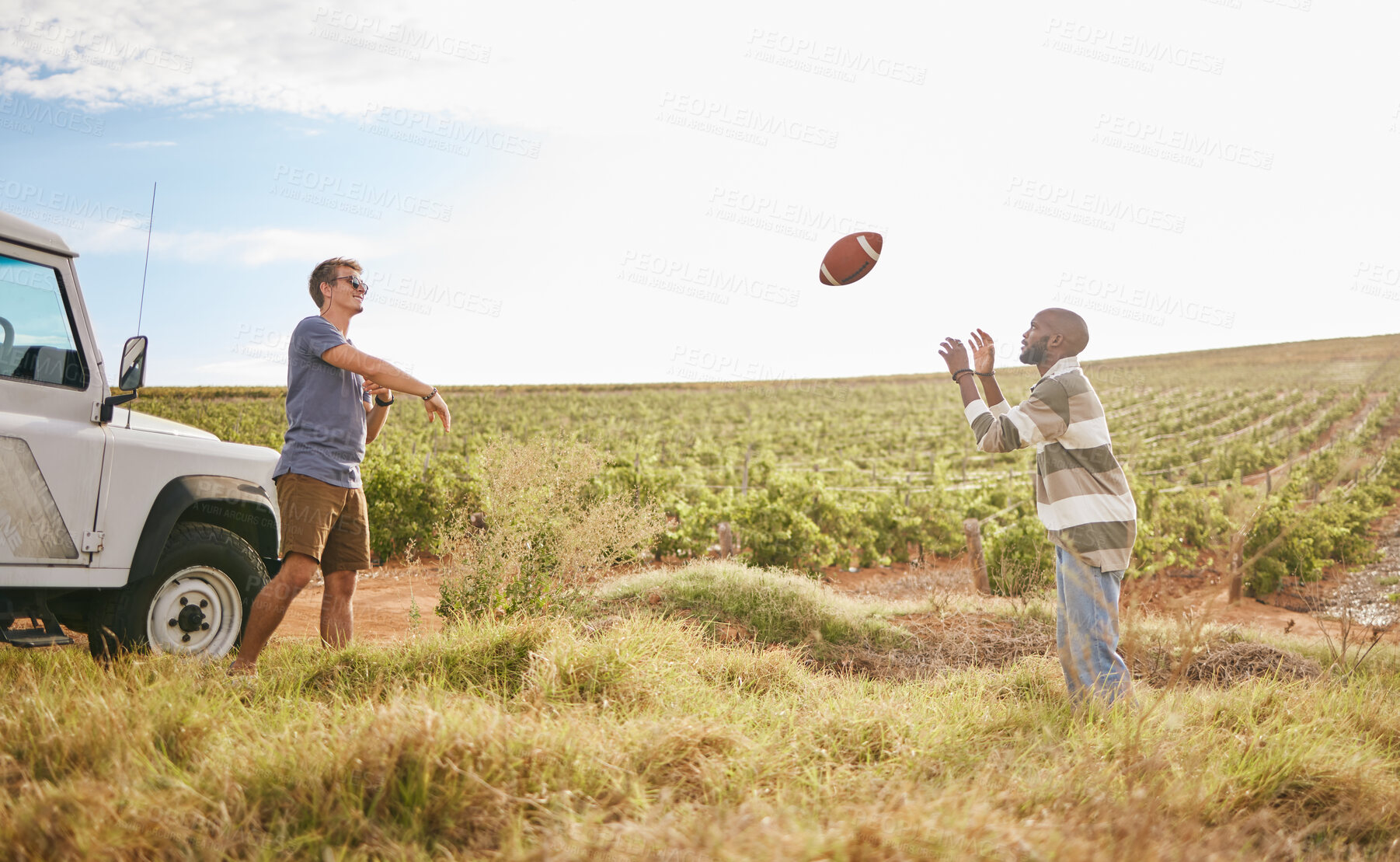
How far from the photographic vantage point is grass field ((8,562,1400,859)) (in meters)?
2.17

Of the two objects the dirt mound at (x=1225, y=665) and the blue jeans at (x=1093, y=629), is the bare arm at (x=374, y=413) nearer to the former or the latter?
the blue jeans at (x=1093, y=629)

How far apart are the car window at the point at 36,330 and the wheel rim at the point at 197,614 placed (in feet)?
3.63

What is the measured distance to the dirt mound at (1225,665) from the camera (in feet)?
18.3

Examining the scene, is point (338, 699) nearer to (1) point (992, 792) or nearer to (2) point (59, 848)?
(2) point (59, 848)

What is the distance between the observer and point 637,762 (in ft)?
8.86

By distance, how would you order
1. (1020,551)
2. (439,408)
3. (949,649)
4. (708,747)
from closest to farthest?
1. (708,747)
2. (439,408)
3. (949,649)
4. (1020,551)

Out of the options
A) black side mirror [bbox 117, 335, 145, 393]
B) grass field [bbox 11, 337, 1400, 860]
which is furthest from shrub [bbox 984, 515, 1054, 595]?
black side mirror [bbox 117, 335, 145, 393]

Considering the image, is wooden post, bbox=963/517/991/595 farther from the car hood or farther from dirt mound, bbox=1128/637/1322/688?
the car hood

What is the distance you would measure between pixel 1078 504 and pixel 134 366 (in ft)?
15.0

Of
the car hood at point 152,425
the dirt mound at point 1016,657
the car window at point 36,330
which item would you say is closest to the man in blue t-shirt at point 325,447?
the car hood at point 152,425

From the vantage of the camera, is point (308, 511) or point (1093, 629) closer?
point (1093, 629)

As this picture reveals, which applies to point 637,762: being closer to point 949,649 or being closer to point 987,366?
point 987,366

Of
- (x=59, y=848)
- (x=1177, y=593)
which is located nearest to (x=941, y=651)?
(x=59, y=848)

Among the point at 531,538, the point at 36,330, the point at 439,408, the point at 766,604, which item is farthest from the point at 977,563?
the point at 36,330
